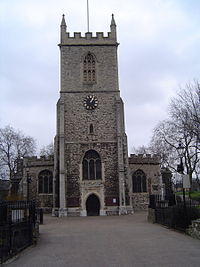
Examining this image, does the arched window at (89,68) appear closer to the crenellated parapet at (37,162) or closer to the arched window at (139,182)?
the crenellated parapet at (37,162)

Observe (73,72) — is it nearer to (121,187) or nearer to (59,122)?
(59,122)

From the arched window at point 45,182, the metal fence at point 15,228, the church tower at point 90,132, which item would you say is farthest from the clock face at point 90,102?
the metal fence at point 15,228

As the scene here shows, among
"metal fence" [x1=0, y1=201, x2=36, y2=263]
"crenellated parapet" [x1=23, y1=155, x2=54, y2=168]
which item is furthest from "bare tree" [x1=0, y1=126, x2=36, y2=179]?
"metal fence" [x1=0, y1=201, x2=36, y2=263]

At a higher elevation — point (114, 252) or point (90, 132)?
point (90, 132)

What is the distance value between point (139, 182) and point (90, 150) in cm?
767

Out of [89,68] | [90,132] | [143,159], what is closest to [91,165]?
[90,132]

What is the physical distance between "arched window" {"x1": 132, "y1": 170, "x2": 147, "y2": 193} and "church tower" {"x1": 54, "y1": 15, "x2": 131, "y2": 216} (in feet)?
14.9

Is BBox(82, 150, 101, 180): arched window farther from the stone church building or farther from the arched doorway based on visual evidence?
the arched doorway

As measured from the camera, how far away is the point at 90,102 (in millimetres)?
32969

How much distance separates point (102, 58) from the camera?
34562 millimetres

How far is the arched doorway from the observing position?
31281mm

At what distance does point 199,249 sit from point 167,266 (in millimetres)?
2930

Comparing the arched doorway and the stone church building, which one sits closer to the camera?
the stone church building

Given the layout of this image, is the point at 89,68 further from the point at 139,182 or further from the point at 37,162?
the point at 139,182
